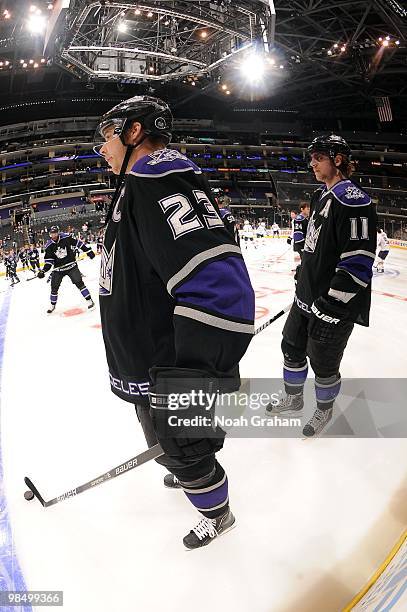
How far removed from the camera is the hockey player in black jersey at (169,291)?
104 centimetres

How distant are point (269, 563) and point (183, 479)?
1.94ft

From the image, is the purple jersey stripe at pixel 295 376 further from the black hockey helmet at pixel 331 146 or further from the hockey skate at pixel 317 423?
the black hockey helmet at pixel 331 146

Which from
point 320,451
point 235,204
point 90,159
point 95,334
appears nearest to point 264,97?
point 235,204

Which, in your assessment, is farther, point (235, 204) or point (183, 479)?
point (235, 204)

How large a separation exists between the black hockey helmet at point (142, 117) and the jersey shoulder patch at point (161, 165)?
0.18 meters

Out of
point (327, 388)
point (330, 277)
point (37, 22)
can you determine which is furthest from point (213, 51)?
point (327, 388)

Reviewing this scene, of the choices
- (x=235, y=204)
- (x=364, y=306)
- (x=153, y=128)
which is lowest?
(x=364, y=306)

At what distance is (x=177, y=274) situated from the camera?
41.8 inches

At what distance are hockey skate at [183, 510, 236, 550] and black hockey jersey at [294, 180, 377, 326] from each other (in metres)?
1.26

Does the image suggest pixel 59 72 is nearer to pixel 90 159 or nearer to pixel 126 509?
pixel 90 159

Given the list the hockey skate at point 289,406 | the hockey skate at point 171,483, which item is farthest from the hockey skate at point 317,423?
the hockey skate at point 171,483

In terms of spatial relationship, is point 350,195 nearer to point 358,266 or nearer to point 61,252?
point 358,266

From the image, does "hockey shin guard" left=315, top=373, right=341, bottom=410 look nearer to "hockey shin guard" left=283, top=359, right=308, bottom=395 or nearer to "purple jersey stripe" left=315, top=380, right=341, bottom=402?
"purple jersey stripe" left=315, top=380, right=341, bottom=402

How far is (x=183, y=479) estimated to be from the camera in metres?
1.40
